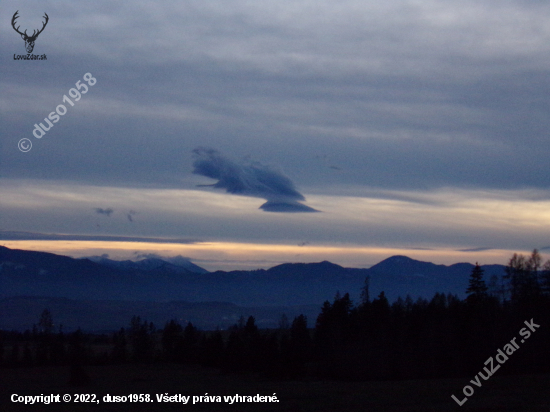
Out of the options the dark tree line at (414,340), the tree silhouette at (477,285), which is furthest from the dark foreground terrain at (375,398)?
the tree silhouette at (477,285)

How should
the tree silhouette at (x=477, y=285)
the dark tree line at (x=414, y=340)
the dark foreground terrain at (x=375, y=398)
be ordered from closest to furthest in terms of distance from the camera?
the dark foreground terrain at (x=375, y=398), the dark tree line at (x=414, y=340), the tree silhouette at (x=477, y=285)

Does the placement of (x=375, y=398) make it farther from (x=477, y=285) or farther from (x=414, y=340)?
(x=477, y=285)

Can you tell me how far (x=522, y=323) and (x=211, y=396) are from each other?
38724mm

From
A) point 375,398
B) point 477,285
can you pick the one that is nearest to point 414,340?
point 477,285

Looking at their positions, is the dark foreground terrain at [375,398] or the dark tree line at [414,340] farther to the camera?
the dark tree line at [414,340]

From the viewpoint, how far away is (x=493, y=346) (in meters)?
74.1

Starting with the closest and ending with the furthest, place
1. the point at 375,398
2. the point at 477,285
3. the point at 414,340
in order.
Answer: the point at 375,398 → the point at 414,340 → the point at 477,285

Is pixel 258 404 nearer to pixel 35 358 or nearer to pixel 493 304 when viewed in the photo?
pixel 493 304

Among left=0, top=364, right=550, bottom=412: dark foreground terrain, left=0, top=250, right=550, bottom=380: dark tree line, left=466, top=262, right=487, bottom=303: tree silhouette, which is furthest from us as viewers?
left=466, top=262, right=487, bottom=303: tree silhouette

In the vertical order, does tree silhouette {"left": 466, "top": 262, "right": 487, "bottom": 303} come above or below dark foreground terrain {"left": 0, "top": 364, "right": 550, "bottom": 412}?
above

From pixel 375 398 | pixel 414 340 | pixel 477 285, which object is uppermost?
pixel 477 285

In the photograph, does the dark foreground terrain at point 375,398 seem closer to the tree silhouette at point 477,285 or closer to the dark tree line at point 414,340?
the dark tree line at point 414,340

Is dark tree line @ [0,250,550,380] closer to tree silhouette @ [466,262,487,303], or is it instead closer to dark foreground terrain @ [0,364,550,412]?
tree silhouette @ [466,262,487,303]

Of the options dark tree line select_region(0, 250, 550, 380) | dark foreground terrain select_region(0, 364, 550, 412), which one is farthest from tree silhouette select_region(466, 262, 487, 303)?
dark foreground terrain select_region(0, 364, 550, 412)
